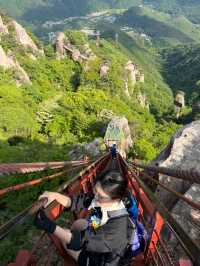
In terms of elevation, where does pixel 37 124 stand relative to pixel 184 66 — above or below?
below

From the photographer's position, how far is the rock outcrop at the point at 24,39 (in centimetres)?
6494

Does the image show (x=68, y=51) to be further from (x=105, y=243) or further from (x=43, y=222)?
(x=43, y=222)

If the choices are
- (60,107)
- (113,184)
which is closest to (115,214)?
(113,184)

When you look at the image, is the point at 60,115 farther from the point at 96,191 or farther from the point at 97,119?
the point at 96,191

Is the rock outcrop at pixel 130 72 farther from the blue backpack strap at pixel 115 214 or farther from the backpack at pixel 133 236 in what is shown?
the blue backpack strap at pixel 115 214

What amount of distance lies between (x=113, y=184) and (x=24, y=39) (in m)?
65.8

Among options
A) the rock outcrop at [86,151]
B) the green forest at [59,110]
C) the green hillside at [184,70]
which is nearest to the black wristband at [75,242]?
the green forest at [59,110]

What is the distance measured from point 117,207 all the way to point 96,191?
22 cm

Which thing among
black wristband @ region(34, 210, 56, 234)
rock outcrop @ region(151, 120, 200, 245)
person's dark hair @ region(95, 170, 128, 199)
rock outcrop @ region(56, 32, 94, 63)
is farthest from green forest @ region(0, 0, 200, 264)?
black wristband @ region(34, 210, 56, 234)

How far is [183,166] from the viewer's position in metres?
8.95

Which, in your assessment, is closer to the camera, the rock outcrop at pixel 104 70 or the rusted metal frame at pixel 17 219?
the rusted metal frame at pixel 17 219

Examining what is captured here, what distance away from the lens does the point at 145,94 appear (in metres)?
95.5

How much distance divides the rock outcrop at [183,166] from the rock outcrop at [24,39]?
56.7m

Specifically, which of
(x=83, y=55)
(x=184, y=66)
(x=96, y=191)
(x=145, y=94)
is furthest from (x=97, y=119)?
(x=184, y=66)
